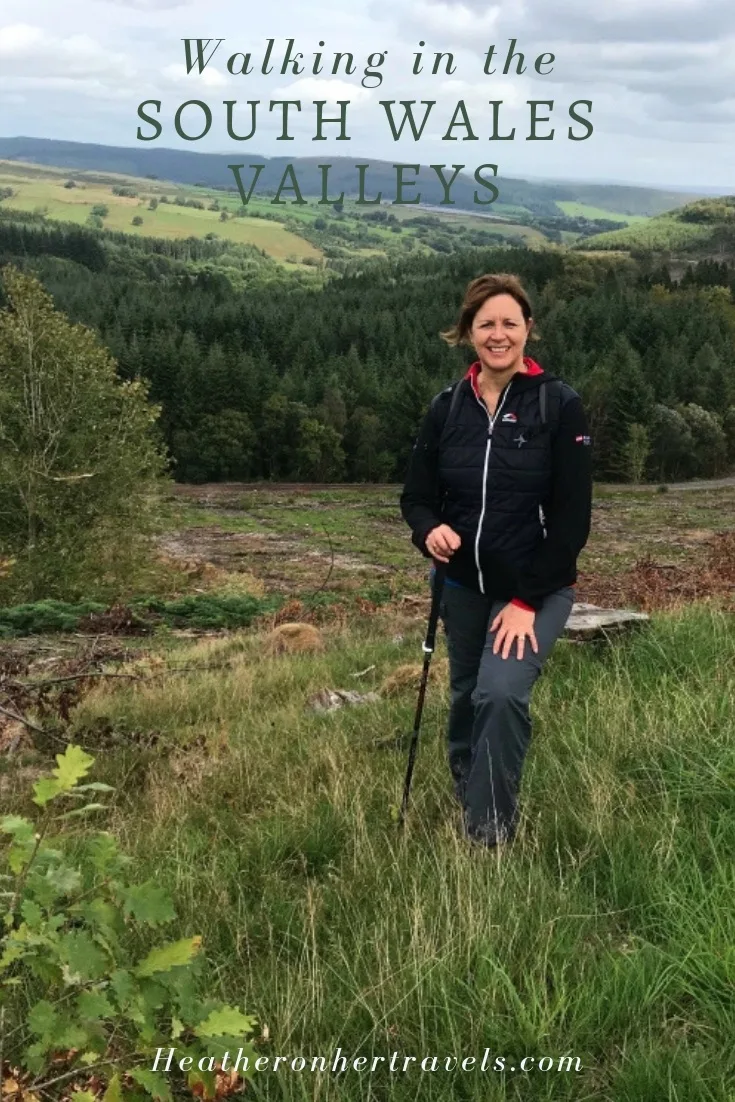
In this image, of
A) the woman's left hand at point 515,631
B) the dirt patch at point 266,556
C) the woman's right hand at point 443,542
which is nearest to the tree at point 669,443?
the dirt patch at point 266,556

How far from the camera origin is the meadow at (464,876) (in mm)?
2039

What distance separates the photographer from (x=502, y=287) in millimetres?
3291

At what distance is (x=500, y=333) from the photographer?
126 inches

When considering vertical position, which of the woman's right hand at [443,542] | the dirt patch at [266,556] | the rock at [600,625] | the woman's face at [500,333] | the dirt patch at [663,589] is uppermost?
the woman's face at [500,333]

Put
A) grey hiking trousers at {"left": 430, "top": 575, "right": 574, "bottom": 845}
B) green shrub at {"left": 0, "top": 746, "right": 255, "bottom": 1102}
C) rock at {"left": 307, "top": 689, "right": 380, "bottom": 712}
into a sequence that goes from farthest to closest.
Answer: rock at {"left": 307, "top": 689, "right": 380, "bottom": 712} < grey hiking trousers at {"left": 430, "top": 575, "right": 574, "bottom": 845} < green shrub at {"left": 0, "top": 746, "right": 255, "bottom": 1102}

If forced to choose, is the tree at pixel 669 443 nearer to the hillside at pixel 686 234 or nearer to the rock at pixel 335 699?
the rock at pixel 335 699

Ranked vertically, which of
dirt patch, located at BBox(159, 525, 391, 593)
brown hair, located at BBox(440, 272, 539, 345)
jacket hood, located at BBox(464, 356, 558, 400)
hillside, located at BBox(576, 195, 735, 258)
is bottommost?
dirt patch, located at BBox(159, 525, 391, 593)

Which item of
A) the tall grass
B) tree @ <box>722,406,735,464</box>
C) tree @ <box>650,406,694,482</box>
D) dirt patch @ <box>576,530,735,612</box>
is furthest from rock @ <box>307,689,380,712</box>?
tree @ <box>722,406,735,464</box>

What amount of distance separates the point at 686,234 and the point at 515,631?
194m

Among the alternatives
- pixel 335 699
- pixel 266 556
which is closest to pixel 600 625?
pixel 335 699

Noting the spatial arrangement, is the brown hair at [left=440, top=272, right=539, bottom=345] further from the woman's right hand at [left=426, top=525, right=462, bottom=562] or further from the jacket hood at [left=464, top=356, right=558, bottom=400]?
the woman's right hand at [left=426, top=525, right=462, bottom=562]

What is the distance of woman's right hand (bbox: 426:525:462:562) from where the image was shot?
10.7 feet

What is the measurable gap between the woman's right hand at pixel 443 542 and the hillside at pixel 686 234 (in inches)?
6656

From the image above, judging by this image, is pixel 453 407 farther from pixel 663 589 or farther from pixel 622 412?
pixel 622 412
